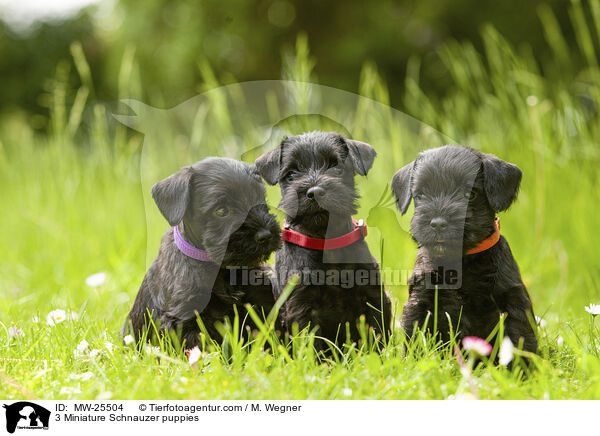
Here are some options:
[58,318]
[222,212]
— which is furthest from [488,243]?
[58,318]

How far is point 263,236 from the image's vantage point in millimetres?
2959

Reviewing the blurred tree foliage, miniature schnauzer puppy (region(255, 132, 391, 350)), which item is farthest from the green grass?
the blurred tree foliage

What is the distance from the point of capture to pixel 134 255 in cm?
536

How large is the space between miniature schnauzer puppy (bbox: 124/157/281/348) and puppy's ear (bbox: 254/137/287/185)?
0.17 feet

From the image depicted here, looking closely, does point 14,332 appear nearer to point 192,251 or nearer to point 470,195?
point 192,251

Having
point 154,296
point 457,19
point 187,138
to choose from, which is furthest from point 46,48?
point 154,296

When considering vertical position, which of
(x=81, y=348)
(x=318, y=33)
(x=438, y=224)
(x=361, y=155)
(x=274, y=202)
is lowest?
(x=81, y=348)

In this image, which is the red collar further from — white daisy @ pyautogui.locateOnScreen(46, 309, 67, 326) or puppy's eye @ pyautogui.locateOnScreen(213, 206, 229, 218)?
white daisy @ pyautogui.locateOnScreen(46, 309, 67, 326)

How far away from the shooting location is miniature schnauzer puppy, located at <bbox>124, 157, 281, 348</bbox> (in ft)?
9.85

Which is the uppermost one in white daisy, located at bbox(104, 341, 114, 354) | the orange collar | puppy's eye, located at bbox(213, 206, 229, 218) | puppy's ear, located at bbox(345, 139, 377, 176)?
puppy's ear, located at bbox(345, 139, 377, 176)

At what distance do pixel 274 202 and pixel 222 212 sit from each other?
0.28 metres

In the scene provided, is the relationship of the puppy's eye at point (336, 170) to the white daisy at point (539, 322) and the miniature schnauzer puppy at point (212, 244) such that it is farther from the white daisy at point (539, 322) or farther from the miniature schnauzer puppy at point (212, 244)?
the white daisy at point (539, 322)

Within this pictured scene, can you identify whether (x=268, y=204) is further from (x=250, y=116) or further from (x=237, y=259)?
(x=250, y=116)

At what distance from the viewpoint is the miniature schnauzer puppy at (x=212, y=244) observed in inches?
118
